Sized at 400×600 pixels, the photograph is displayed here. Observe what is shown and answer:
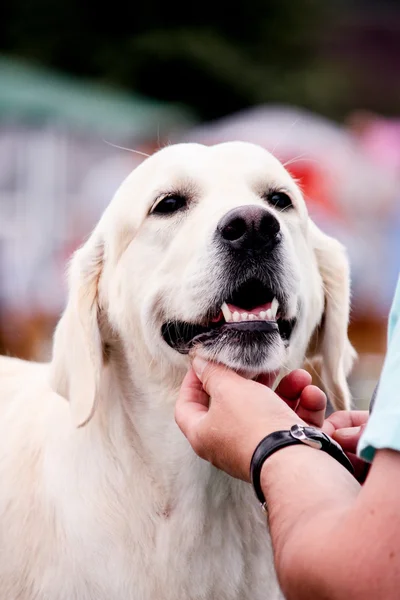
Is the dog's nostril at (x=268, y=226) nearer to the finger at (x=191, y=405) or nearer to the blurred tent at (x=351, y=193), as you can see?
the finger at (x=191, y=405)

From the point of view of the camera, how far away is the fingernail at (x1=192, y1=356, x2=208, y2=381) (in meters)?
2.28

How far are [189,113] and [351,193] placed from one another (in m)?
5.65

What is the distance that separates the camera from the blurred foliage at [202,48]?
14203 millimetres

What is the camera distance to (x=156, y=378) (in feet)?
8.83

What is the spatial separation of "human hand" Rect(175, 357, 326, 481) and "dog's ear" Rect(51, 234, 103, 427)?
1.30 feet

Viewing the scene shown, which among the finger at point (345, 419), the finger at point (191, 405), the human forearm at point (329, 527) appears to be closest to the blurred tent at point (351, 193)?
the finger at point (345, 419)

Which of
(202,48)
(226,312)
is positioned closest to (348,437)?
(226,312)

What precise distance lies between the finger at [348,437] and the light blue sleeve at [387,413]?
0.88 meters

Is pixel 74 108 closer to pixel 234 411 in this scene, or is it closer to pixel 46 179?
pixel 46 179

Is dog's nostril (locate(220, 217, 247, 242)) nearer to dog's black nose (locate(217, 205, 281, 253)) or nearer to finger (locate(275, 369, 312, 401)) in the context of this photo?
dog's black nose (locate(217, 205, 281, 253))

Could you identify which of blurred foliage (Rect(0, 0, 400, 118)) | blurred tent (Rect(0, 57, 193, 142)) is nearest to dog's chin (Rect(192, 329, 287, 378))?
blurred tent (Rect(0, 57, 193, 142))

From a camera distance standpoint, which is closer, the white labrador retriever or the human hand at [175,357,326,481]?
the human hand at [175,357,326,481]

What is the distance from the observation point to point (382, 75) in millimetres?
14008

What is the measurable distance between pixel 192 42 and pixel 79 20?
1883mm
